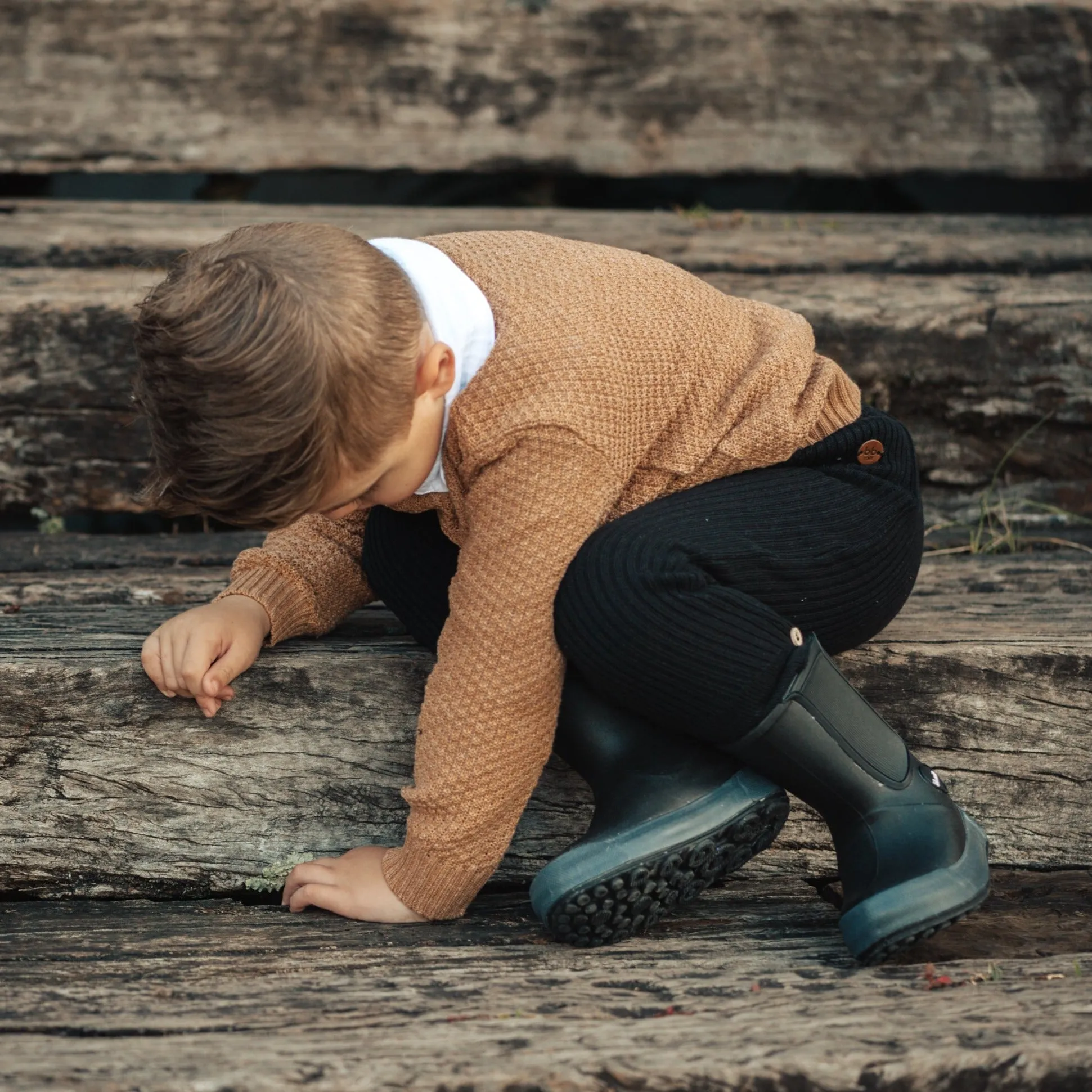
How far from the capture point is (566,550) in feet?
4.60

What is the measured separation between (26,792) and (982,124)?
218 cm

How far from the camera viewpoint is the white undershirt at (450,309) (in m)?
1.41

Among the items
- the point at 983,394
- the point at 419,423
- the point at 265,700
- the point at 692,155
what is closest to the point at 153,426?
the point at 419,423

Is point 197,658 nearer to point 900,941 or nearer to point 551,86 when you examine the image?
point 900,941

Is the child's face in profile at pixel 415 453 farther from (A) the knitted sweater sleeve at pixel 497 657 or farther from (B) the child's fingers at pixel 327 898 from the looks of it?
(B) the child's fingers at pixel 327 898

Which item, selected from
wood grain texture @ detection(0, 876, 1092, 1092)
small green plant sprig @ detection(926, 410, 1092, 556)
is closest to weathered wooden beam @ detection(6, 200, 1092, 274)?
small green plant sprig @ detection(926, 410, 1092, 556)

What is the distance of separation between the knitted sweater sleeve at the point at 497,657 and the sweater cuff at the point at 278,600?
0.93ft

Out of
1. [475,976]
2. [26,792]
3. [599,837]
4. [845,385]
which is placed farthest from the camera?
[845,385]

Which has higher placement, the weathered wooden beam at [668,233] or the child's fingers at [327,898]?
the weathered wooden beam at [668,233]

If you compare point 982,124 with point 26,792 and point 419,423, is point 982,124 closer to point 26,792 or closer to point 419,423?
point 419,423

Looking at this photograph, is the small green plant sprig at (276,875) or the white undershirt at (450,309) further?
the small green plant sprig at (276,875)

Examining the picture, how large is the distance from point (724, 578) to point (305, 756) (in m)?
0.55

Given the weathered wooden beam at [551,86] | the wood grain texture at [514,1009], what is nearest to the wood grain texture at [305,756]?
the wood grain texture at [514,1009]

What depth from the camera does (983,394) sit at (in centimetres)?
215
